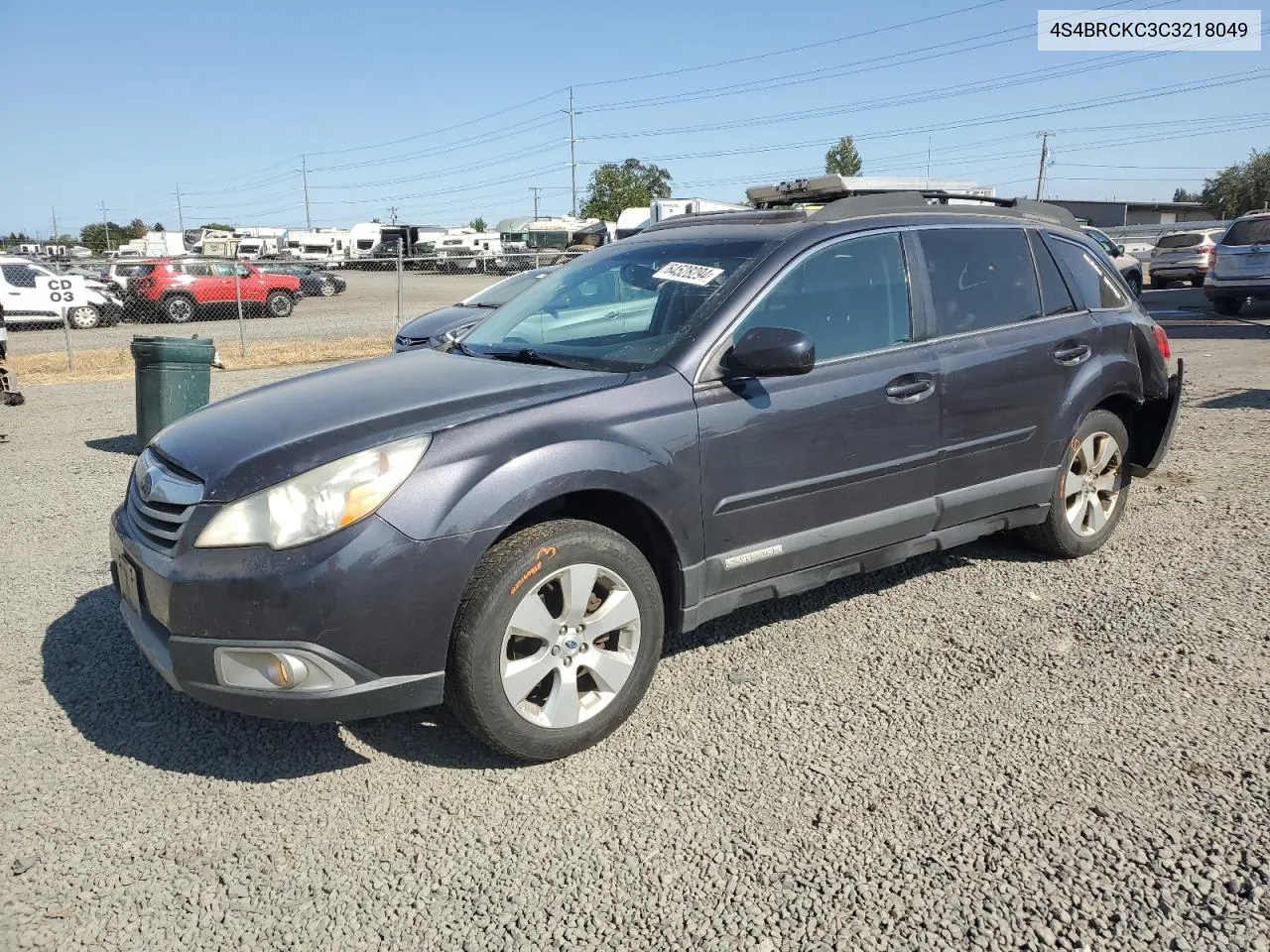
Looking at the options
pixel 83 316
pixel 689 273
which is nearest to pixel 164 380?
pixel 689 273

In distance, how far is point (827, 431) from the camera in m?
3.78

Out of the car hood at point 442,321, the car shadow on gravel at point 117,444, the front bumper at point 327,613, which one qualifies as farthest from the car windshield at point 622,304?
the car hood at point 442,321

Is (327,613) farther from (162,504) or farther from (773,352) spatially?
(773,352)

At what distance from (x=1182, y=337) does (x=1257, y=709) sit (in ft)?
45.0

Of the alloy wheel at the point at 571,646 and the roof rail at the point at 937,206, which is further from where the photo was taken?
the roof rail at the point at 937,206

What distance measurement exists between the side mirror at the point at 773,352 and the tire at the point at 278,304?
25116mm

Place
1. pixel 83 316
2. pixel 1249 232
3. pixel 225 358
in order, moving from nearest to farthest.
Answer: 1. pixel 225 358
2. pixel 1249 232
3. pixel 83 316

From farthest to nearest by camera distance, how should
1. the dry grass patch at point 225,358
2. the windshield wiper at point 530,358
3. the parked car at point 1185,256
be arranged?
the parked car at point 1185,256 → the dry grass patch at point 225,358 → the windshield wiper at point 530,358

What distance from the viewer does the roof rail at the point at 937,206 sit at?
13.8 feet

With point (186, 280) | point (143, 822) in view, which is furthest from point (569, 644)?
point (186, 280)

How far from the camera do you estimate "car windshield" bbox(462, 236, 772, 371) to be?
3775 mm

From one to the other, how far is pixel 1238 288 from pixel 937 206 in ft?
52.4

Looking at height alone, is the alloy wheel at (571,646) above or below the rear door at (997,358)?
below

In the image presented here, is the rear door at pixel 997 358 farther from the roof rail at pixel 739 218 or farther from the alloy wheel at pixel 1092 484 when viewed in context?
the roof rail at pixel 739 218
